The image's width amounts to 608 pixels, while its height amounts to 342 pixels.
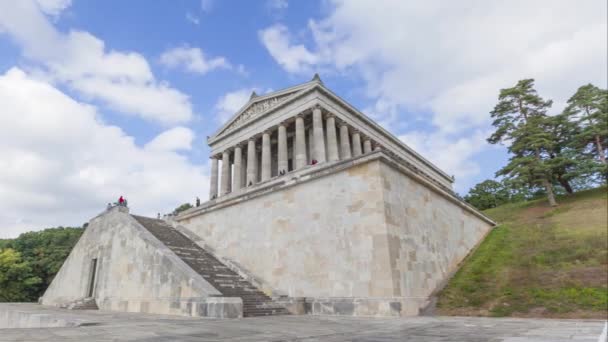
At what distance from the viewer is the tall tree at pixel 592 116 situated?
28.9 meters

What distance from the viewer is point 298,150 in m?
30.3

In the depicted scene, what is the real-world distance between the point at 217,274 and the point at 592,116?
35.2 meters

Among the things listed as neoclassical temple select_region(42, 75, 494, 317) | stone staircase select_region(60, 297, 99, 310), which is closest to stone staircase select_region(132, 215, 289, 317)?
neoclassical temple select_region(42, 75, 494, 317)

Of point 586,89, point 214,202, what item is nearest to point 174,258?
point 214,202

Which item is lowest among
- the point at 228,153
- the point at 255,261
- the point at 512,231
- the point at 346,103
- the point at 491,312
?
the point at 491,312

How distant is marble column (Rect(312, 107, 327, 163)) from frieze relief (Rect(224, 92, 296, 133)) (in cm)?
453

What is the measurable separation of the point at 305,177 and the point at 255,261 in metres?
4.71

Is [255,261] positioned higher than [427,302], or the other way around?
[255,261]

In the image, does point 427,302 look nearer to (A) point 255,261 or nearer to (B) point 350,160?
(B) point 350,160

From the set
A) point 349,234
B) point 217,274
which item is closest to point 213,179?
point 217,274

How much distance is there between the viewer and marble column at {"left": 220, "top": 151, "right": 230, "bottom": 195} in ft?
123

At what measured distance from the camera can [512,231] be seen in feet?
69.9

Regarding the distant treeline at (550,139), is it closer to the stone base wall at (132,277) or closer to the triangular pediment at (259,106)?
the triangular pediment at (259,106)

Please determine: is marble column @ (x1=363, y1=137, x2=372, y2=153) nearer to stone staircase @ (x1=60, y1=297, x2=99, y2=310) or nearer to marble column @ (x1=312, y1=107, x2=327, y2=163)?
marble column @ (x1=312, y1=107, x2=327, y2=163)
